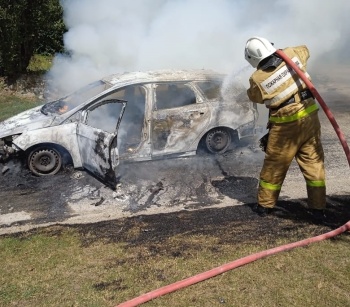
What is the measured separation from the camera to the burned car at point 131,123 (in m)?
6.40

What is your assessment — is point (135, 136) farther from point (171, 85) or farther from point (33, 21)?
point (33, 21)

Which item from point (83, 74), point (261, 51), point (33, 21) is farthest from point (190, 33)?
point (261, 51)

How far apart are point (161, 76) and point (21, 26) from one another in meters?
6.86

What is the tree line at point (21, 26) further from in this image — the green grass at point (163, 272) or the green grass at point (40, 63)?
the green grass at point (163, 272)

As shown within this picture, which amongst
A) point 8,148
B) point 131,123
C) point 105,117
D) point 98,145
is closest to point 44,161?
point 8,148

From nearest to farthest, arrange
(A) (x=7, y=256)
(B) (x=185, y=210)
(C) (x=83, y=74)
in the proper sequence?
1. (A) (x=7, y=256)
2. (B) (x=185, y=210)
3. (C) (x=83, y=74)

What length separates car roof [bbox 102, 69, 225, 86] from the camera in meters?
6.94

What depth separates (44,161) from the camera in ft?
21.7

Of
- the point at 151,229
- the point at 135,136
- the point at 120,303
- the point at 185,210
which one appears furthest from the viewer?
the point at 135,136

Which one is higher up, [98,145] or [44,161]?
[98,145]

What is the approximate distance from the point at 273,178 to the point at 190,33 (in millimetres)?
7632

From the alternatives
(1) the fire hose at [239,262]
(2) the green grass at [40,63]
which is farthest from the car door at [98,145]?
(2) the green grass at [40,63]

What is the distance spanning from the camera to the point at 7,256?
4.44 meters

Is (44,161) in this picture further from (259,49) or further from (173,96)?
(259,49)
